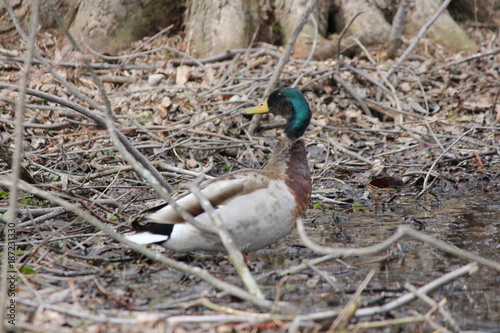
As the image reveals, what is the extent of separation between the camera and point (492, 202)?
505 cm

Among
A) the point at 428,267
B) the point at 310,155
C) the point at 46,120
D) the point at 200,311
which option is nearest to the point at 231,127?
the point at 310,155

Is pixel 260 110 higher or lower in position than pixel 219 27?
lower

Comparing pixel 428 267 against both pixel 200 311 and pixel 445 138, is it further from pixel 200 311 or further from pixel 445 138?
pixel 445 138

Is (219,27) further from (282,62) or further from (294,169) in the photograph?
(294,169)

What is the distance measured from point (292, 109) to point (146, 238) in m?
1.47

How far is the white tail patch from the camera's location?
3404mm

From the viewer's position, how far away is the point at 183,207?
344 centimetres

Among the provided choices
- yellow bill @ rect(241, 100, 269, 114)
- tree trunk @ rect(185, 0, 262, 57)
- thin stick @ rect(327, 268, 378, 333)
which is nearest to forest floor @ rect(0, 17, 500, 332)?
thin stick @ rect(327, 268, 378, 333)

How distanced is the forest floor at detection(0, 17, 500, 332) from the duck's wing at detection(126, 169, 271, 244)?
0.51 feet

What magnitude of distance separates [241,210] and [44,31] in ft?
18.3

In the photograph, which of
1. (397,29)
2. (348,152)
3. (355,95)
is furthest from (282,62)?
(397,29)

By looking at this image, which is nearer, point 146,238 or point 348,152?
point 146,238

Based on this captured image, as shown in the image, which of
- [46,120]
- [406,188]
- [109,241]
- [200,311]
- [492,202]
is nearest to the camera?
[200,311]

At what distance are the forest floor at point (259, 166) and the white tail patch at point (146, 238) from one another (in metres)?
0.14
